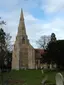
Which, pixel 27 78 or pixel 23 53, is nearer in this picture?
pixel 27 78

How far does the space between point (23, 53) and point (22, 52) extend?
2.47ft

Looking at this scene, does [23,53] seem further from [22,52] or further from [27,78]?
[27,78]

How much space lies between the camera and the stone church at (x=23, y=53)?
15925 cm

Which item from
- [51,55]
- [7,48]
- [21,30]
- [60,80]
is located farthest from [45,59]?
[60,80]

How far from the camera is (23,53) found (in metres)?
164

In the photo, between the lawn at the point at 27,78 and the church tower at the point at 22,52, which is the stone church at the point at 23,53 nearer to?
the church tower at the point at 22,52

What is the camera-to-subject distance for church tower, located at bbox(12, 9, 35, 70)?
522 ft

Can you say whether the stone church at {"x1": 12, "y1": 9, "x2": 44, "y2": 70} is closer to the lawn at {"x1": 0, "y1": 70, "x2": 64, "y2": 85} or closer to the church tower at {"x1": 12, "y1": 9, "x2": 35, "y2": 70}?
the church tower at {"x1": 12, "y1": 9, "x2": 35, "y2": 70}

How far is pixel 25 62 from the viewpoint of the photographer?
529 feet

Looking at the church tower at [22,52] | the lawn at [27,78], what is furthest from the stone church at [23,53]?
the lawn at [27,78]

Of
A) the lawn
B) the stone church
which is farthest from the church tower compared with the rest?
the lawn

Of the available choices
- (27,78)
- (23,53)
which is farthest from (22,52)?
(27,78)

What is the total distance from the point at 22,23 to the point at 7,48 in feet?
403

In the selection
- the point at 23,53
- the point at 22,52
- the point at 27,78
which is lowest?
the point at 27,78
